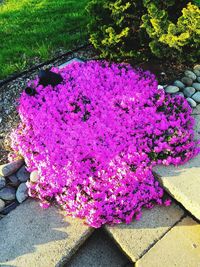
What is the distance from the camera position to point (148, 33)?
5312 millimetres

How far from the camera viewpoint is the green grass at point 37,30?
6.37 metres

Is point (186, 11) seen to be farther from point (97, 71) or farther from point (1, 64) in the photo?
point (1, 64)

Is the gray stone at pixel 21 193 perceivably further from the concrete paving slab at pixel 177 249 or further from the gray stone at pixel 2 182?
the concrete paving slab at pixel 177 249

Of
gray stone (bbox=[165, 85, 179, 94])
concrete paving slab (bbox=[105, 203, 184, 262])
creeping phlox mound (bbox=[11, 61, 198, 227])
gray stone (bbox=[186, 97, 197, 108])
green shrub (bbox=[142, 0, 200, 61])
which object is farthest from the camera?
gray stone (bbox=[165, 85, 179, 94])

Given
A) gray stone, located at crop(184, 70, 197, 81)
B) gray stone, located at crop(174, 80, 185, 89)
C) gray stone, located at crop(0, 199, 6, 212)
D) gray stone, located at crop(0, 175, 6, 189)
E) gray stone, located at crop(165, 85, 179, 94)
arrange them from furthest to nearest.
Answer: gray stone, located at crop(184, 70, 197, 81), gray stone, located at crop(174, 80, 185, 89), gray stone, located at crop(165, 85, 179, 94), gray stone, located at crop(0, 175, 6, 189), gray stone, located at crop(0, 199, 6, 212)

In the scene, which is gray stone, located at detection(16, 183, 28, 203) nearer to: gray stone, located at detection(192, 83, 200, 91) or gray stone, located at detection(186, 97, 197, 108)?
gray stone, located at detection(186, 97, 197, 108)

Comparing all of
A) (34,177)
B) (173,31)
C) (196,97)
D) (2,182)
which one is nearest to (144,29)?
(173,31)

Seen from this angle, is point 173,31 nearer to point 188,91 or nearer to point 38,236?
point 188,91

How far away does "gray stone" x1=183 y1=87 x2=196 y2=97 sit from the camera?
18.0 ft

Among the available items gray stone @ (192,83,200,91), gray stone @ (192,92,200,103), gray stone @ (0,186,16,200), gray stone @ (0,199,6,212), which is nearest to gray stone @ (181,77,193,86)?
gray stone @ (192,83,200,91)

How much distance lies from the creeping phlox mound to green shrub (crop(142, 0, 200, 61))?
0.48 m

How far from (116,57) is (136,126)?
1.47 m

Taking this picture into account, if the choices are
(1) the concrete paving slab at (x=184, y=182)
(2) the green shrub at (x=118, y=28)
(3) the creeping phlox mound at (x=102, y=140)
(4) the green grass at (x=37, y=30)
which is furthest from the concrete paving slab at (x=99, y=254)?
(4) the green grass at (x=37, y=30)

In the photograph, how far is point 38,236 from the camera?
409 cm
